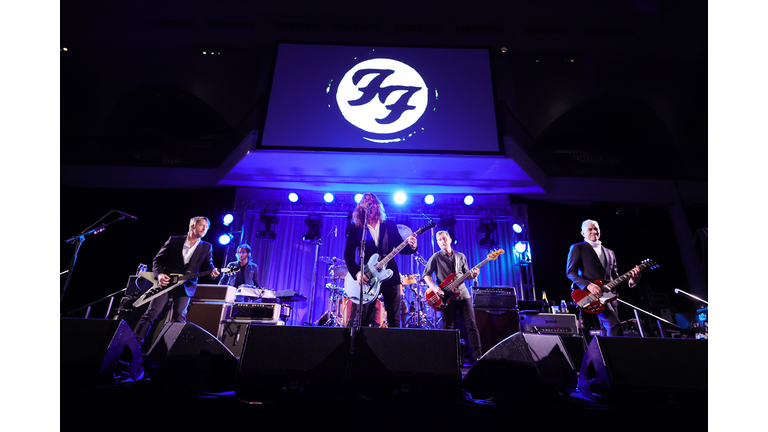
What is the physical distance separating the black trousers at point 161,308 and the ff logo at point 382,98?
3.74 metres

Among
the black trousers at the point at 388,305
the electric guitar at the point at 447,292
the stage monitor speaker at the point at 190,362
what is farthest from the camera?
the electric guitar at the point at 447,292

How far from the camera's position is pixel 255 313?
527cm

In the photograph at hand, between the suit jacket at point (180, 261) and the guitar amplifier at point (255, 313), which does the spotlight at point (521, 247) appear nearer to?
the guitar amplifier at point (255, 313)

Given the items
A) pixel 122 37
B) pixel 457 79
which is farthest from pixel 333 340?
pixel 122 37

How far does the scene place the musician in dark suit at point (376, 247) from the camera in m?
3.69

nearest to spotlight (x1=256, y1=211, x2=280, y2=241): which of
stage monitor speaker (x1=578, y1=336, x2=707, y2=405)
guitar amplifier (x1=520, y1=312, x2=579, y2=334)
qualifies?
guitar amplifier (x1=520, y1=312, x2=579, y2=334)

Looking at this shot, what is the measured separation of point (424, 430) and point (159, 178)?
30.3 ft

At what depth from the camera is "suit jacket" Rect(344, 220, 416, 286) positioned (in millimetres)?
3766

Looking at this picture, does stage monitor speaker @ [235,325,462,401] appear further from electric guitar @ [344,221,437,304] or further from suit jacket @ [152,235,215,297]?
suit jacket @ [152,235,215,297]

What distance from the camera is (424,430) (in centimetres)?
172

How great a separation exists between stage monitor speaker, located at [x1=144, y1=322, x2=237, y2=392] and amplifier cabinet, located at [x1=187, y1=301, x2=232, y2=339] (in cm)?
296

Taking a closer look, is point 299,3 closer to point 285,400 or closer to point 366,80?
point 366,80

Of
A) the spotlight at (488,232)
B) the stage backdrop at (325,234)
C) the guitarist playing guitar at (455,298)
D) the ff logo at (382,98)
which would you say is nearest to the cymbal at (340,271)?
the stage backdrop at (325,234)

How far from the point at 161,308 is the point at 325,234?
4.69 metres
